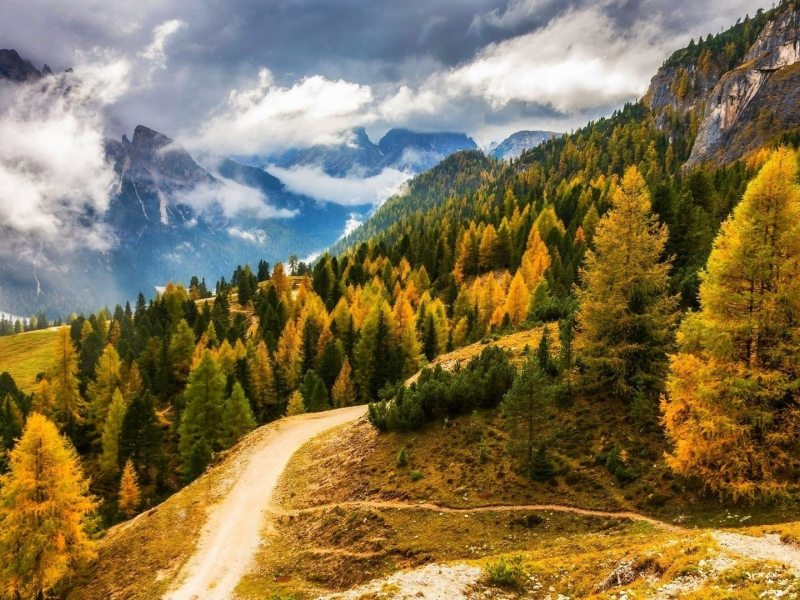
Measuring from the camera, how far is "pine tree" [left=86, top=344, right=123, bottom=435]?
68938 millimetres

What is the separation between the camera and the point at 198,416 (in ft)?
179

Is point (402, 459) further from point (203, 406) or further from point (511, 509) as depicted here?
point (203, 406)

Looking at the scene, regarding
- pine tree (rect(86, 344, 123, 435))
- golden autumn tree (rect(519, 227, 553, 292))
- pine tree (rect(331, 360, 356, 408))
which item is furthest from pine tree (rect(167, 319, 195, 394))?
golden autumn tree (rect(519, 227, 553, 292))

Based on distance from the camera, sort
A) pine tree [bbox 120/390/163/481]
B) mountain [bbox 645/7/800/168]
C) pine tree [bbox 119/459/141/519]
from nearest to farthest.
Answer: pine tree [bbox 119/459/141/519] < pine tree [bbox 120/390/163/481] < mountain [bbox 645/7/800/168]

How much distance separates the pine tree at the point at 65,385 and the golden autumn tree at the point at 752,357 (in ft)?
261

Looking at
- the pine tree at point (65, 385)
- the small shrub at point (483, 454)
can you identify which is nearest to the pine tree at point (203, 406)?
the pine tree at point (65, 385)

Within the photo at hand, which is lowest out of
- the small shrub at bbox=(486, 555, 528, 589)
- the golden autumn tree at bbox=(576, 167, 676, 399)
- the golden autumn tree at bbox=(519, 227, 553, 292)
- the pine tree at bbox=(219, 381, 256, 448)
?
the small shrub at bbox=(486, 555, 528, 589)

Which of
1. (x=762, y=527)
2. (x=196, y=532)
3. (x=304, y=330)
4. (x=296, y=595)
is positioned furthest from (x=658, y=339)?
(x=304, y=330)

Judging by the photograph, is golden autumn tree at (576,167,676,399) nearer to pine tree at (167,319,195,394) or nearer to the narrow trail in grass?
the narrow trail in grass

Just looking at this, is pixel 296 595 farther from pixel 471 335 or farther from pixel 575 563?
pixel 471 335

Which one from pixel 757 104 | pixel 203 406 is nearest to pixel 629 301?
pixel 203 406

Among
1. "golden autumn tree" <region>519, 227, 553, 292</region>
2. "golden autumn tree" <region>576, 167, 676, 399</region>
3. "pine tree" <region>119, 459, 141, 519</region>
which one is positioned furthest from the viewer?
"golden autumn tree" <region>519, 227, 553, 292</region>

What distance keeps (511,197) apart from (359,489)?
134504mm

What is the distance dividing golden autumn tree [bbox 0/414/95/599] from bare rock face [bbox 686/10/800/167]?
20388 centimetres
